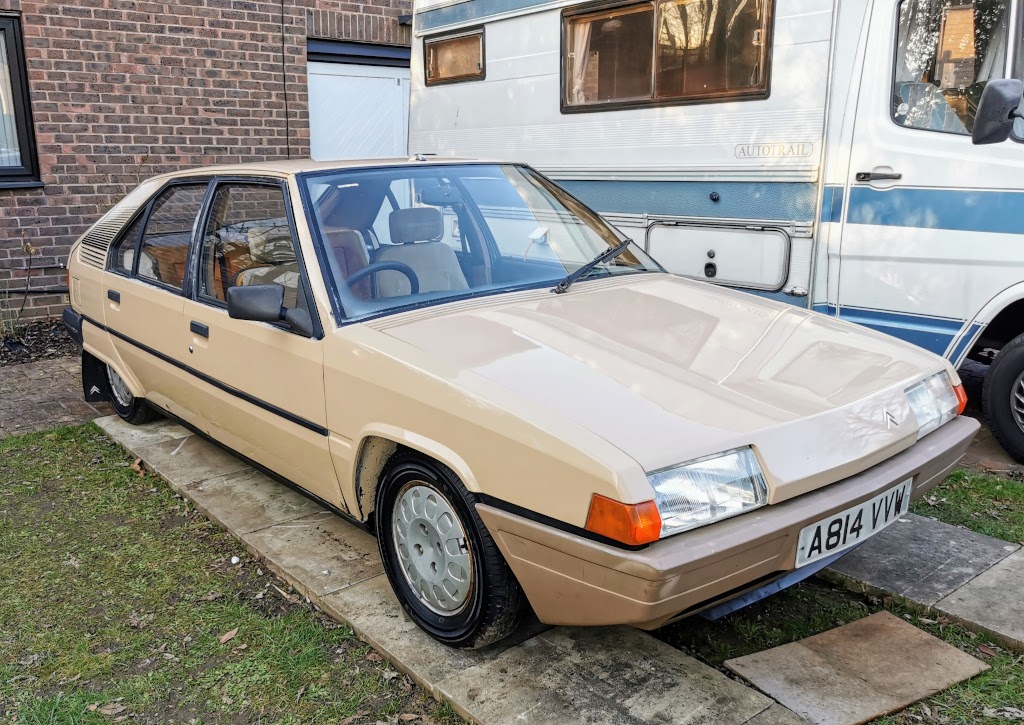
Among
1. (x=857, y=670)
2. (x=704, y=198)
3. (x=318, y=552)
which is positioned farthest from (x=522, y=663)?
(x=704, y=198)

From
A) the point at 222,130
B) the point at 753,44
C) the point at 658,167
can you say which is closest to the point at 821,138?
the point at 753,44

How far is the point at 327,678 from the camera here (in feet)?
9.55

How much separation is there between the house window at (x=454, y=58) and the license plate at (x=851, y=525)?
5.07 meters

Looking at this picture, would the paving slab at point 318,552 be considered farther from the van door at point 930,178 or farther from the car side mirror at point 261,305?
the van door at point 930,178

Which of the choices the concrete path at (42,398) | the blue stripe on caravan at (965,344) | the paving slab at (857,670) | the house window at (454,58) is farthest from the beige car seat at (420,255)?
the house window at (454,58)

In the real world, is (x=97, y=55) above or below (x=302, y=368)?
above

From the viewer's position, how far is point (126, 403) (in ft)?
17.7

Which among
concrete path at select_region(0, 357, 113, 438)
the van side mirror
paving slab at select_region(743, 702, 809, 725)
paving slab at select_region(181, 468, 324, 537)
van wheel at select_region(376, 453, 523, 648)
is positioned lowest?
concrete path at select_region(0, 357, 113, 438)

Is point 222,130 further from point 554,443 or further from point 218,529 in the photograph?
point 554,443

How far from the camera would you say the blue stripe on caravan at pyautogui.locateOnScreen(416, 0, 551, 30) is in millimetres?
6500

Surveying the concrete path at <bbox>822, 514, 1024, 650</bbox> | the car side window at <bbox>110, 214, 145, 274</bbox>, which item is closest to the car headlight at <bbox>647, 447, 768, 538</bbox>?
the concrete path at <bbox>822, 514, 1024, 650</bbox>

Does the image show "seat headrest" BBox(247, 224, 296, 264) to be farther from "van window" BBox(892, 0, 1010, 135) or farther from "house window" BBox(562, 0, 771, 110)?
"van window" BBox(892, 0, 1010, 135)

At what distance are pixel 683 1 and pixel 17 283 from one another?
6352 mm

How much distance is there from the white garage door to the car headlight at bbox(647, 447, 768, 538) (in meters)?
7.85
